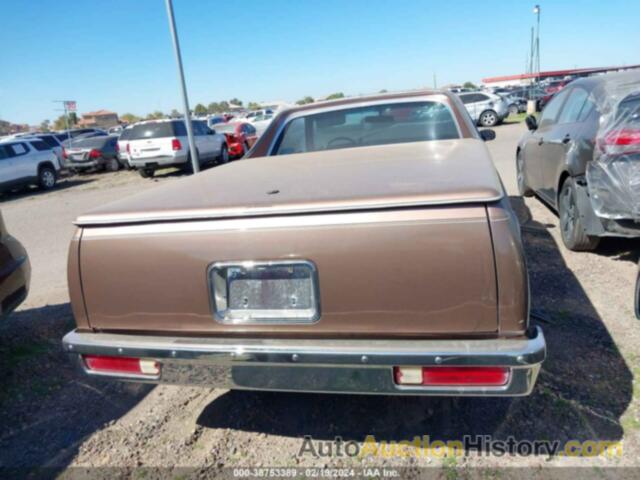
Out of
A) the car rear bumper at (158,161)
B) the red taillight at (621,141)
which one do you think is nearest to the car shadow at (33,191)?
the car rear bumper at (158,161)

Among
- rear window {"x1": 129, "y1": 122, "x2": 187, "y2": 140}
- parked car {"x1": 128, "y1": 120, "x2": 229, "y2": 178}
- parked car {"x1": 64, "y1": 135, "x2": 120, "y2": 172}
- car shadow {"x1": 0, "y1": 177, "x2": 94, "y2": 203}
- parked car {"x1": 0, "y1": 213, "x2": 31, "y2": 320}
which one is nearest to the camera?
parked car {"x1": 0, "y1": 213, "x2": 31, "y2": 320}

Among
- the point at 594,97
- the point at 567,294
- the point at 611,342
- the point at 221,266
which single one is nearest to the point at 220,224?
the point at 221,266

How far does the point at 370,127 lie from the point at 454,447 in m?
2.62

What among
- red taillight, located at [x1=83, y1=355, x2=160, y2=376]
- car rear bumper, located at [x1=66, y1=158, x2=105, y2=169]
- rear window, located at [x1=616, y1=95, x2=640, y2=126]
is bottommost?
car rear bumper, located at [x1=66, y1=158, x2=105, y2=169]

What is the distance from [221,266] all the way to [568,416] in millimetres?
1964

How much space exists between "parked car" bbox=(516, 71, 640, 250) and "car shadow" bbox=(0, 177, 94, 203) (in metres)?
14.1

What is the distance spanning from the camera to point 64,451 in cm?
258

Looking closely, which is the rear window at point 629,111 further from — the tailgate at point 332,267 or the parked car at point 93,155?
the parked car at point 93,155

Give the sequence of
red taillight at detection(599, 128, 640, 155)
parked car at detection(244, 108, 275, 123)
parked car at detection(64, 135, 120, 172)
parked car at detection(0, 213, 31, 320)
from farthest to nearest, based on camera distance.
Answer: parked car at detection(244, 108, 275, 123) < parked car at detection(64, 135, 120, 172) < red taillight at detection(599, 128, 640, 155) < parked car at detection(0, 213, 31, 320)

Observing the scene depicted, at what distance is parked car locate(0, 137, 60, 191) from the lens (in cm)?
Result: 1398

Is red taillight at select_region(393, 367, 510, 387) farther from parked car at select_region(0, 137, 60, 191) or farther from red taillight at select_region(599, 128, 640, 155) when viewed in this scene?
parked car at select_region(0, 137, 60, 191)

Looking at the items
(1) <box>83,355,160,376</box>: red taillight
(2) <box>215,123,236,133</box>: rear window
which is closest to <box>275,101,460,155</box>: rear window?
(1) <box>83,355,160,376</box>: red taillight

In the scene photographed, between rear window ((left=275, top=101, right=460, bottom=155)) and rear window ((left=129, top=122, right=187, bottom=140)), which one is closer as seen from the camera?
rear window ((left=275, top=101, right=460, bottom=155))

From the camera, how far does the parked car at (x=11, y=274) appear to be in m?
3.29
